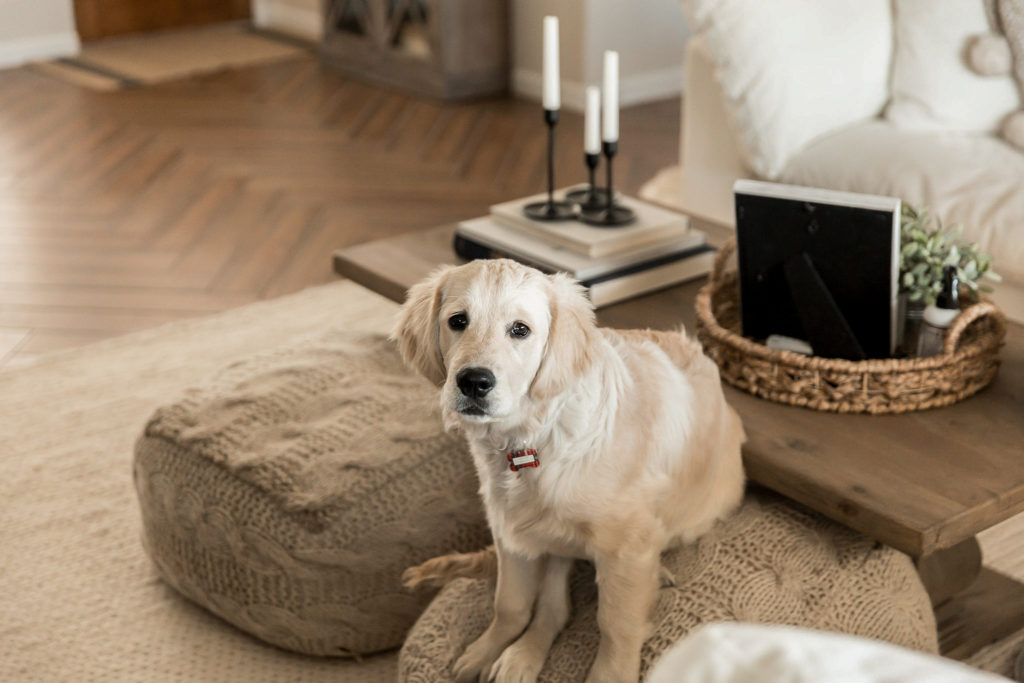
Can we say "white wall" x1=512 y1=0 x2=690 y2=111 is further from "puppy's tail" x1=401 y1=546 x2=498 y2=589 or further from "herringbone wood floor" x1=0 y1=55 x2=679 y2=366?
"puppy's tail" x1=401 y1=546 x2=498 y2=589

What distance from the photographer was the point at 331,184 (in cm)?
366

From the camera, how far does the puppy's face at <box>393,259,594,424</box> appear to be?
1.08 metres

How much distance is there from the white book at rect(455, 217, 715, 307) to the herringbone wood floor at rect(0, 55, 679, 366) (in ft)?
3.65

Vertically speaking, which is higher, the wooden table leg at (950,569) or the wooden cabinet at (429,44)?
the wooden cabinet at (429,44)

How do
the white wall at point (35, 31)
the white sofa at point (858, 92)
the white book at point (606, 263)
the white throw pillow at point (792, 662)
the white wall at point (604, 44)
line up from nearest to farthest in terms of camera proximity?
1. the white throw pillow at point (792, 662)
2. the white book at point (606, 263)
3. the white sofa at point (858, 92)
4. the white wall at point (604, 44)
5. the white wall at point (35, 31)

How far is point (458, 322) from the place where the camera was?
1113 mm

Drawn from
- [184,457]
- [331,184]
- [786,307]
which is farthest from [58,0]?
[786,307]

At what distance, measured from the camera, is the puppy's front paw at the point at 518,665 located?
1.25 metres

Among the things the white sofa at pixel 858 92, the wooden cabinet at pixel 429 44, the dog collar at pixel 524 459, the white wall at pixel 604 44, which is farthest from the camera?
the wooden cabinet at pixel 429 44

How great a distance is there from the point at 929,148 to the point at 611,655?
1.58m

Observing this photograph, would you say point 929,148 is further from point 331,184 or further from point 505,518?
point 331,184

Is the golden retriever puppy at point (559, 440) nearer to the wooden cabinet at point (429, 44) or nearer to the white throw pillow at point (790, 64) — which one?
the white throw pillow at point (790, 64)

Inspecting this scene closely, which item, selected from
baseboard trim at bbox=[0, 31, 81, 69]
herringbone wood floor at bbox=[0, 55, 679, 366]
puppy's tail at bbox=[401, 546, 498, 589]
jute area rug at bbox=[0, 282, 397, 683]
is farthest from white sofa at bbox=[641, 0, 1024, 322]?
baseboard trim at bbox=[0, 31, 81, 69]

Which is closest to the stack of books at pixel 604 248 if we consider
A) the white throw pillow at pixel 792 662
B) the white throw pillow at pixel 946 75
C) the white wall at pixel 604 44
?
the white throw pillow at pixel 946 75
